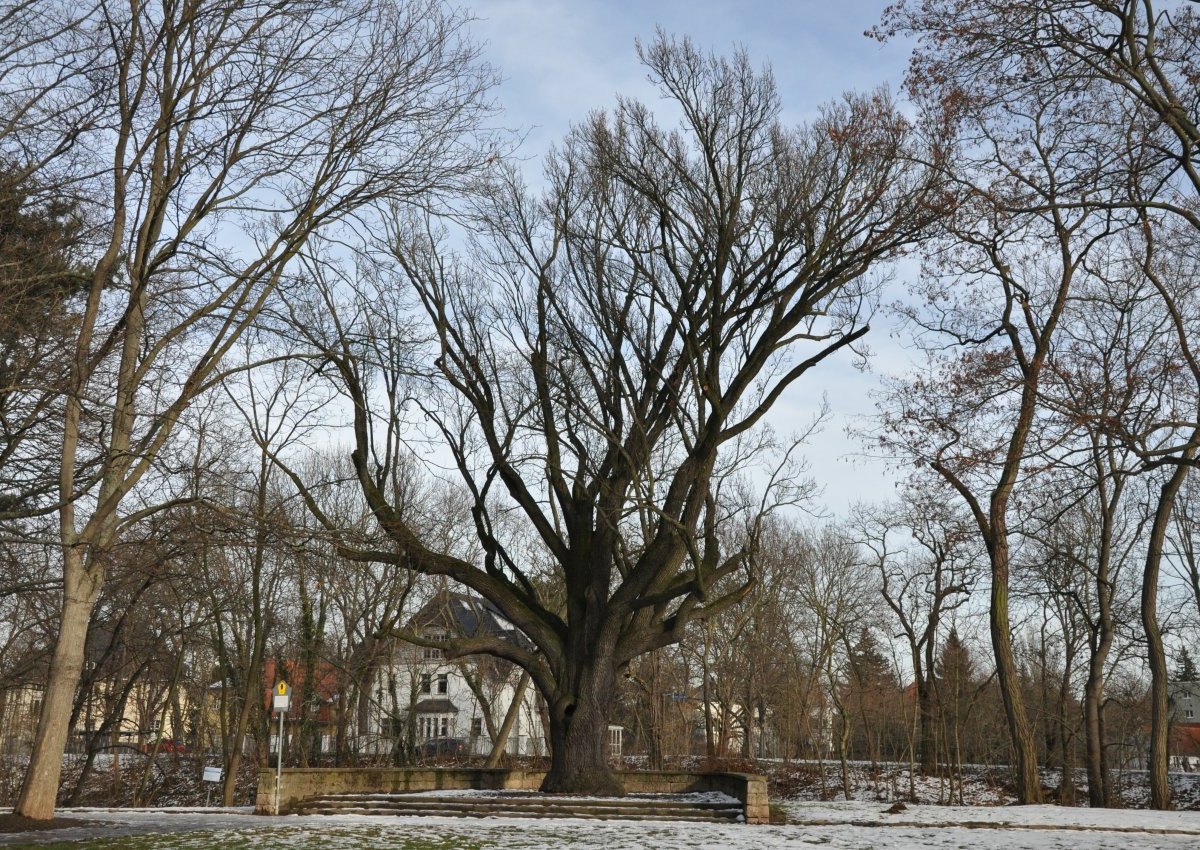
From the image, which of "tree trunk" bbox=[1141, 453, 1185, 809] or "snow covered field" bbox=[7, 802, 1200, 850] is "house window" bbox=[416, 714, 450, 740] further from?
"snow covered field" bbox=[7, 802, 1200, 850]

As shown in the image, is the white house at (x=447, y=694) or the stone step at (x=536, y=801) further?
the white house at (x=447, y=694)

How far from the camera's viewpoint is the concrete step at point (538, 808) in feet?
54.9

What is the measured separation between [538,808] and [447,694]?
5206 centimetres

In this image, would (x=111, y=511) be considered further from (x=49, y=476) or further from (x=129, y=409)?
(x=49, y=476)

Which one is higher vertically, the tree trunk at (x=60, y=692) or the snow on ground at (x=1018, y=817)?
the tree trunk at (x=60, y=692)

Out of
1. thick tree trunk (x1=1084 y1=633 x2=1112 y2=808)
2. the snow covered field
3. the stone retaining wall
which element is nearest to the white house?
the stone retaining wall

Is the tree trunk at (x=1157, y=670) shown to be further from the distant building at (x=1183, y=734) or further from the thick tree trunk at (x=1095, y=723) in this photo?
the distant building at (x=1183, y=734)

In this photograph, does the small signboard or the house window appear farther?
the house window

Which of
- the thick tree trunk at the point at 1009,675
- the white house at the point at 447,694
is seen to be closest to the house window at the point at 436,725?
the white house at the point at 447,694

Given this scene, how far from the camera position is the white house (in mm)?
34375

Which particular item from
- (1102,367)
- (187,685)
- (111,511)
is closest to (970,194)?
(1102,367)

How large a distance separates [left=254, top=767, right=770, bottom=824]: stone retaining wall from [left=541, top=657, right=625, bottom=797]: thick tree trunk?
2.38 meters

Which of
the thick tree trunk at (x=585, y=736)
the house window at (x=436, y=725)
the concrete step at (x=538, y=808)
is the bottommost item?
the house window at (x=436, y=725)

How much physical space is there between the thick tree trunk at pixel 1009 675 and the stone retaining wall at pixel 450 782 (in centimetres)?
571
